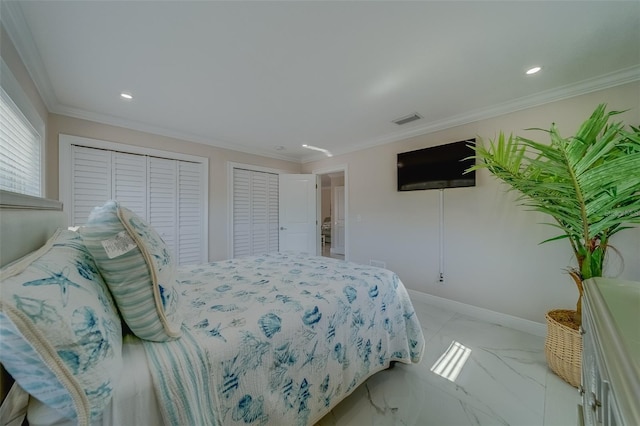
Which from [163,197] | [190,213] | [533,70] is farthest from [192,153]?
[533,70]

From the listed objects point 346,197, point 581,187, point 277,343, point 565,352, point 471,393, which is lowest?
→ point 471,393

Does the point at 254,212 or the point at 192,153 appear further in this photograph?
the point at 254,212

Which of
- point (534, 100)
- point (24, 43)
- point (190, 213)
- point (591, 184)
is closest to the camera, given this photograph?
point (591, 184)

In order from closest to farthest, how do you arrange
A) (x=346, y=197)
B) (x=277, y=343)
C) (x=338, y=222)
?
1. (x=277, y=343)
2. (x=346, y=197)
3. (x=338, y=222)

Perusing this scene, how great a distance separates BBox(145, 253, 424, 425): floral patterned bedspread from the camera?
0.77 m

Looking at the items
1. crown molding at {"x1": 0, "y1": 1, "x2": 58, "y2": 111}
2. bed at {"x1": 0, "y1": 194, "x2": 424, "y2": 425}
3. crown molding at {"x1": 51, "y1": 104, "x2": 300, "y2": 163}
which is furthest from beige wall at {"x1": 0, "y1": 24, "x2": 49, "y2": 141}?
bed at {"x1": 0, "y1": 194, "x2": 424, "y2": 425}

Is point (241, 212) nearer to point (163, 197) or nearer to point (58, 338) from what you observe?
point (163, 197)

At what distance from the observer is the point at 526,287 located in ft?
7.44

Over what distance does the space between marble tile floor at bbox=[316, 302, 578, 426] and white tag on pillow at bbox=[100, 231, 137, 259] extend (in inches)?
54.2

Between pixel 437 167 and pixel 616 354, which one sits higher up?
pixel 437 167

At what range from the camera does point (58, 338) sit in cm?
49

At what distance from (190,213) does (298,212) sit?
1.88 metres

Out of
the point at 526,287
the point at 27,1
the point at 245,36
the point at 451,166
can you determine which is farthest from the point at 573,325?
the point at 27,1

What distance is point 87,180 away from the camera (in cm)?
261
